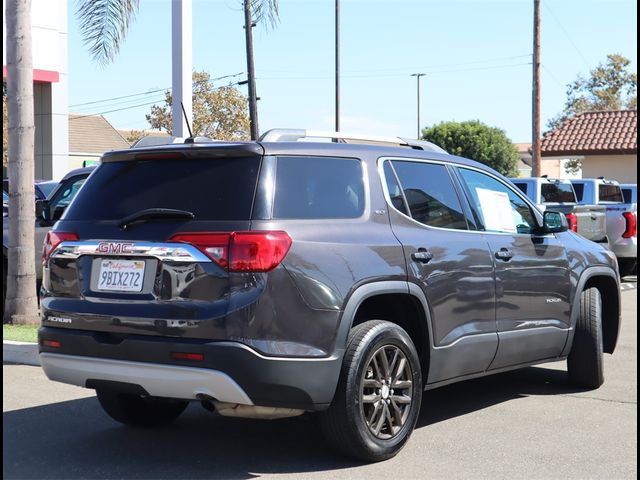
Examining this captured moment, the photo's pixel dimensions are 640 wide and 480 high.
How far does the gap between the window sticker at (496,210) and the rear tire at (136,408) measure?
7.96 feet

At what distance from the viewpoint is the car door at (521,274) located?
670 cm

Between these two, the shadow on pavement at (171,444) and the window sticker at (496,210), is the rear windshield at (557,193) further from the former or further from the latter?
the window sticker at (496,210)

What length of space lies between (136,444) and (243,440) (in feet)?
2.16

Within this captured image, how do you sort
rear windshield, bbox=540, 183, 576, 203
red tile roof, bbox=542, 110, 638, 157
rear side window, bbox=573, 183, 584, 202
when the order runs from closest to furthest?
rear windshield, bbox=540, 183, 576, 203 → rear side window, bbox=573, 183, 584, 202 → red tile roof, bbox=542, 110, 638, 157

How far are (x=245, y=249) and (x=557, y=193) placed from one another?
14143 mm

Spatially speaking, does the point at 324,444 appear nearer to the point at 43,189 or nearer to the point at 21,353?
the point at 21,353

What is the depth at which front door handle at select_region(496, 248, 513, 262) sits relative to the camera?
6676 millimetres

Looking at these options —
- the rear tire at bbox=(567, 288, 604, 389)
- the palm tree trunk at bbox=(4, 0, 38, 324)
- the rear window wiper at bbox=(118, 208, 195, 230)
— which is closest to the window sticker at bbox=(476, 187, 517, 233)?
the rear tire at bbox=(567, 288, 604, 389)

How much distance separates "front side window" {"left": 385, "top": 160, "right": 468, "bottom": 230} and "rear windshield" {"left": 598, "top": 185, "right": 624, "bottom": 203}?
1486cm

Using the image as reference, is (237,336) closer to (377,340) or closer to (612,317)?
(377,340)

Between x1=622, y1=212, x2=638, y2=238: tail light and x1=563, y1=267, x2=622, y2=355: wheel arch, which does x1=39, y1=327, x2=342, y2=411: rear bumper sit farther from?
x1=622, y1=212, x2=638, y2=238: tail light

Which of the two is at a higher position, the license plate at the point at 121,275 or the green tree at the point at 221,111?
the green tree at the point at 221,111

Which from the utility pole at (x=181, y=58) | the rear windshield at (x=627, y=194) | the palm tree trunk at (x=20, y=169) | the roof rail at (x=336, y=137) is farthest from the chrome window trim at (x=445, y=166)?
the rear windshield at (x=627, y=194)

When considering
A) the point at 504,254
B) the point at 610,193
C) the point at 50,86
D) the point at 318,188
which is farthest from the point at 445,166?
the point at 50,86
